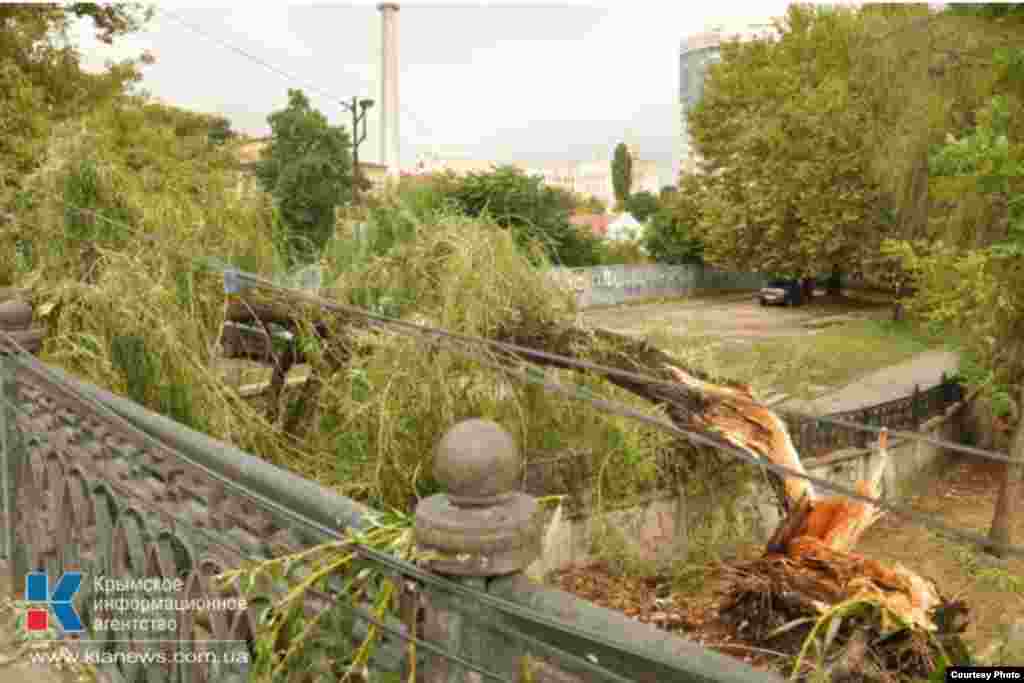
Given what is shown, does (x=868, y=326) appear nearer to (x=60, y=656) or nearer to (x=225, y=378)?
(x=225, y=378)

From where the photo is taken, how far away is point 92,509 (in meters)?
2.85

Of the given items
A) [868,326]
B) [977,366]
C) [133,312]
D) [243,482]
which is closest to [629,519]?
[133,312]

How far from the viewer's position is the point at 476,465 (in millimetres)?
1462

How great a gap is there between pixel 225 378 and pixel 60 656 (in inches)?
84.3

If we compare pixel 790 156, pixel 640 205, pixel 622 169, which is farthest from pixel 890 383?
pixel 622 169

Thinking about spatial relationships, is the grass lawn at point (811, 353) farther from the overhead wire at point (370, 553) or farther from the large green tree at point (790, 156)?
the overhead wire at point (370, 553)

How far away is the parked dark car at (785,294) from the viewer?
32594mm

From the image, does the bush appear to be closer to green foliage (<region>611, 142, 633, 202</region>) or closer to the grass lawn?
the grass lawn

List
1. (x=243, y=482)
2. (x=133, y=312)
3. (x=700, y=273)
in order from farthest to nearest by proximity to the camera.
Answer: (x=700, y=273) → (x=133, y=312) → (x=243, y=482)

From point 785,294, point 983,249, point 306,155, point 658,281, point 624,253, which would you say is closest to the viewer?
point 983,249

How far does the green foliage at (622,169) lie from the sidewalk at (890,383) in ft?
228

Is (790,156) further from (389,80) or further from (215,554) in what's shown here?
(215,554)

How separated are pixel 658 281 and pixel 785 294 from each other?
18.4 feet

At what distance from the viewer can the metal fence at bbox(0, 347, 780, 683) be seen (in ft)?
4.58
